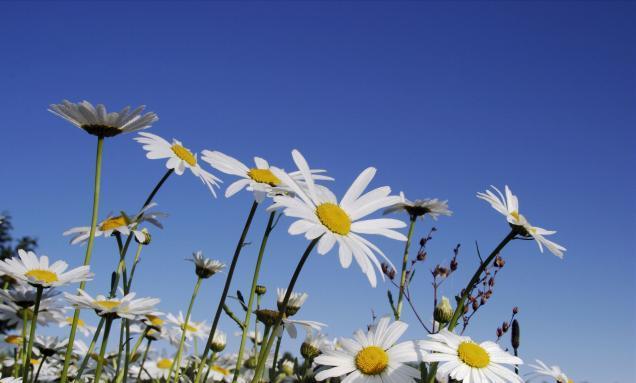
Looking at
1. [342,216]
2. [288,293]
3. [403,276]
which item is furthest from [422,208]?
[288,293]

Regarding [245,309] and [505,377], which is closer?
[505,377]

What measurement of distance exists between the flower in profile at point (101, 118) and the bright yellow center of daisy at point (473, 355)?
1654 mm

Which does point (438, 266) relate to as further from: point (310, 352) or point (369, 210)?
point (369, 210)

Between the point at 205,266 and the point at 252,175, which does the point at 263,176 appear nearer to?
the point at 252,175

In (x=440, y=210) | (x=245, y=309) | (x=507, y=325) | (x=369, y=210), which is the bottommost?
(x=245, y=309)

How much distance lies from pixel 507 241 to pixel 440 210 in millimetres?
1107

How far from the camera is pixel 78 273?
8.48ft

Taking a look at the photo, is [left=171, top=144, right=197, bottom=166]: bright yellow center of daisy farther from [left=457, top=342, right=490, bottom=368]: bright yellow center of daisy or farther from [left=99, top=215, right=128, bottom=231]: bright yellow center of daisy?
[left=457, top=342, right=490, bottom=368]: bright yellow center of daisy

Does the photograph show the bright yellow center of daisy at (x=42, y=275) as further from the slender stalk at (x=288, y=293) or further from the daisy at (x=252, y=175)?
the slender stalk at (x=288, y=293)

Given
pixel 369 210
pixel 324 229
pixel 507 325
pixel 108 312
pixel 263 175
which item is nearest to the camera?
pixel 324 229

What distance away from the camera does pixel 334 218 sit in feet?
6.86

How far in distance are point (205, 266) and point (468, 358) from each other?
171 centimetres

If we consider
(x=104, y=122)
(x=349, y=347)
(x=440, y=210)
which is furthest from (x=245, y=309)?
(x=440, y=210)

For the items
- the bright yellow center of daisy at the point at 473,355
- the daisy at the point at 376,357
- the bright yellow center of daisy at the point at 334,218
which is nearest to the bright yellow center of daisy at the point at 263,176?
the bright yellow center of daisy at the point at 334,218
